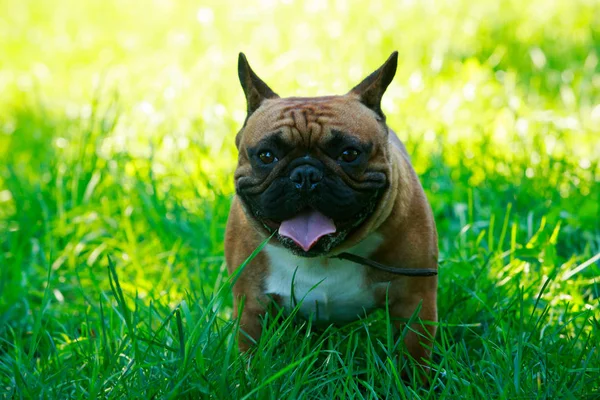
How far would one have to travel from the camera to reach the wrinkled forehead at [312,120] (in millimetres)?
2660

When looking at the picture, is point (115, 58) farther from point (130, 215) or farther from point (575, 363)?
point (575, 363)

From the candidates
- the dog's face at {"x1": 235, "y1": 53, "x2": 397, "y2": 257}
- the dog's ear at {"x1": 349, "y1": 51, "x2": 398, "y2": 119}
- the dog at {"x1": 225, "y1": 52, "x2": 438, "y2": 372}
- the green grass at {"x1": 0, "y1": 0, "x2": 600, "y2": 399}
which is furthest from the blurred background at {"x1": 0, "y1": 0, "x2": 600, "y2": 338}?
the dog's ear at {"x1": 349, "y1": 51, "x2": 398, "y2": 119}

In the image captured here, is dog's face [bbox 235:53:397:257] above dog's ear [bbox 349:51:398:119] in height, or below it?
below

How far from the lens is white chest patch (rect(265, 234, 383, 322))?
112 inches

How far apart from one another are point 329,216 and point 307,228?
0.28 feet

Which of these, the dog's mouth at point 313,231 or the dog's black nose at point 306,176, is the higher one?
A: the dog's black nose at point 306,176

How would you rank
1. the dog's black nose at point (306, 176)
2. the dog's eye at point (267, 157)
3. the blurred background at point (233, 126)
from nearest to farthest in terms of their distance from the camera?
the dog's black nose at point (306, 176)
the dog's eye at point (267, 157)
the blurred background at point (233, 126)

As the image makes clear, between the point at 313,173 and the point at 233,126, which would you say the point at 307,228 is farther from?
the point at 233,126

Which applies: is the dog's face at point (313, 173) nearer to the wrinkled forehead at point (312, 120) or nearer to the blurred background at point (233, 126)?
the wrinkled forehead at point (312, 120)

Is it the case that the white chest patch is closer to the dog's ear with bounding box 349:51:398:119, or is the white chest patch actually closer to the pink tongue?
the pink tongue

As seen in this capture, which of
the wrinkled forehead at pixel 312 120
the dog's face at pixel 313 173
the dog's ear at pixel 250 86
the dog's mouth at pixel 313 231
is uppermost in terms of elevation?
the dog's ear at pixel 250 86

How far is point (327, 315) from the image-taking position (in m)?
2.94

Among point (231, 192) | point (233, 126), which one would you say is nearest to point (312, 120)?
point (231, 192)

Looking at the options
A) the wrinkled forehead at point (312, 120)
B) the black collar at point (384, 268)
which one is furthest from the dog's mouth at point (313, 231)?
the wrinkled forehead at point (312, 120)
